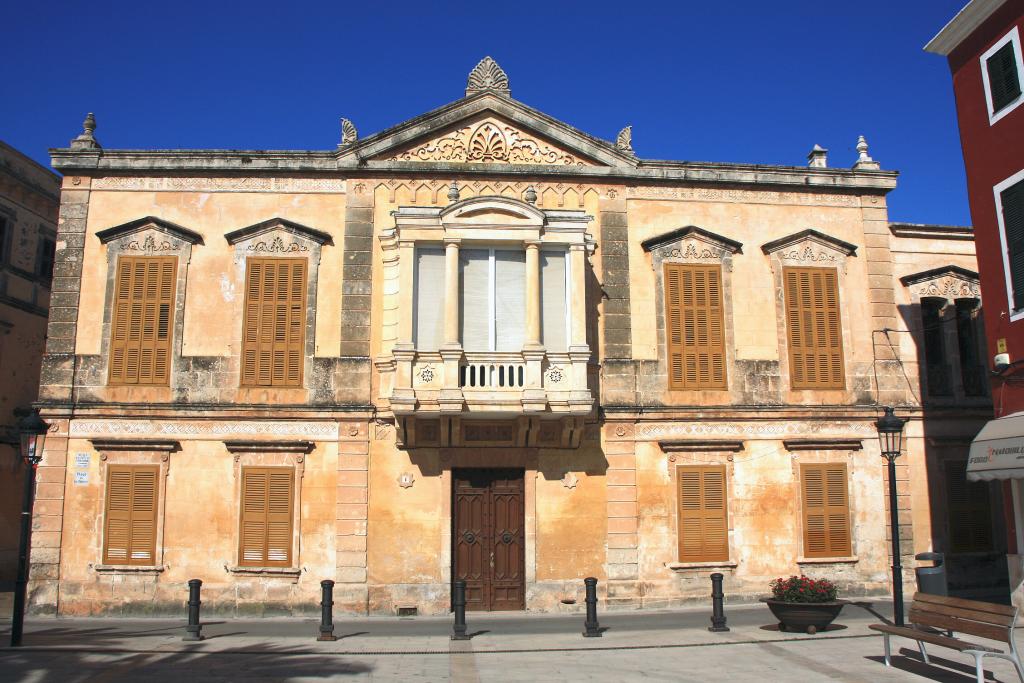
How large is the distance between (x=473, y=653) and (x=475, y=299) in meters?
7.32

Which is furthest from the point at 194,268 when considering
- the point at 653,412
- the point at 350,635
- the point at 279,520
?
the point at 653,412

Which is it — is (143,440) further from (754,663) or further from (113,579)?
(754,663)

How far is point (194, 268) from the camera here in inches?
732

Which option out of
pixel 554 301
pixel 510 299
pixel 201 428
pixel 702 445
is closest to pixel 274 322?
pixel 201 428

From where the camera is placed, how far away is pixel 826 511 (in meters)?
18.7

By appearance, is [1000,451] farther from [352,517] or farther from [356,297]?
[356,297]

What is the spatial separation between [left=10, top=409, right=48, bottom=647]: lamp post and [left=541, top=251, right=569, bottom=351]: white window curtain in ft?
31.7

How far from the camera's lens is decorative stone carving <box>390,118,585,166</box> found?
19.2m

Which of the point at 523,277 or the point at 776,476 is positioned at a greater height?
the point at 523,277

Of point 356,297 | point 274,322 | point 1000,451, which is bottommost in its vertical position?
point 1000,451

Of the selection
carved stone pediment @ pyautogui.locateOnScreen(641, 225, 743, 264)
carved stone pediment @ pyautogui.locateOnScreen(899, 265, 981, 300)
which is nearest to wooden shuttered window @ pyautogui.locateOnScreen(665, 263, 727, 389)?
carved stone pediment @ pyautogui.locateOnScreen(641, 225, 743, 264)

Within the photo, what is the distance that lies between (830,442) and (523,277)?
7.76m

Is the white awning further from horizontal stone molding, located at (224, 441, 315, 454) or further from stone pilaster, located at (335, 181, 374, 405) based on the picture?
horizontal stone molding, located at (224, 441, 315, 454)

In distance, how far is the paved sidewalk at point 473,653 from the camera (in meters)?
11.7
